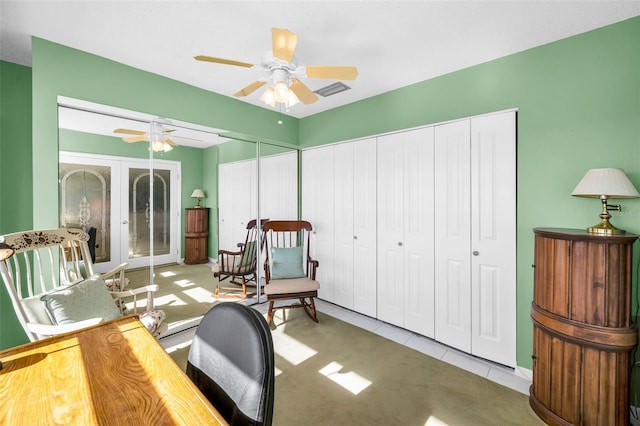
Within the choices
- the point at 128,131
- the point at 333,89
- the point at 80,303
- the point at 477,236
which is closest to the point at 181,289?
the point at 80,303

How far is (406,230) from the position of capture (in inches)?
120

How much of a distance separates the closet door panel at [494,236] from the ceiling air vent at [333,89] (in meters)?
1.42

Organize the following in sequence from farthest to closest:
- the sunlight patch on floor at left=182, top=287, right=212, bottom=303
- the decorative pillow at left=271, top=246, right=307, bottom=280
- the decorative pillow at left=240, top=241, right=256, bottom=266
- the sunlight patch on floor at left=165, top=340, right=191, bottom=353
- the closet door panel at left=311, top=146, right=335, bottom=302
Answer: the closet door panel at left=311, top=146, right=335, bottom=302 → the decorative pillow at left=240, top=241, right=256, bottom=266 → the decorative pillow at left=271, top=246, right=307, bottom=280 → the sunlight patch on floor at left=182, top=287, right=212, bottom=303 → the sunlight patch on floor at left=165, top=340, right=191, bottom=353

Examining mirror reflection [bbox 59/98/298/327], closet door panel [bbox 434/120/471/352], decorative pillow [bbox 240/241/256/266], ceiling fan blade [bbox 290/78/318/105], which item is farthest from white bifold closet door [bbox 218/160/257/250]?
closet door panel [bbox 434/120/471/352]

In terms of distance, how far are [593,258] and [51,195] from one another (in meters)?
3.94

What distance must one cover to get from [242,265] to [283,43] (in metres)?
2.78

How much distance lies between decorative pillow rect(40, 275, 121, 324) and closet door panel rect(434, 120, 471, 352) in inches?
112

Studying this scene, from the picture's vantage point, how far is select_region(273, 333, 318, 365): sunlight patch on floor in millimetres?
2544

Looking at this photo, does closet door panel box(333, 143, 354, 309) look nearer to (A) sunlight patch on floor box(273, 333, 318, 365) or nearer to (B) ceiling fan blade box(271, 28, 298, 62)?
Result: (A) sunlight patch on floor box(273, 333, 318, 365)

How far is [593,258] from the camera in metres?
1.68

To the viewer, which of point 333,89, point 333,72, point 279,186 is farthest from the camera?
point 279,186

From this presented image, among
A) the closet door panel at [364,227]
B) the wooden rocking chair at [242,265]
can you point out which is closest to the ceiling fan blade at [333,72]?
the closet door panel at [364,227]

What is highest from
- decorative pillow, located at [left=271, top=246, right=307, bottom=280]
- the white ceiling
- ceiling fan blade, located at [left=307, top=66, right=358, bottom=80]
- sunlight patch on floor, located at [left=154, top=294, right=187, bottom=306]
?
the white ceiling

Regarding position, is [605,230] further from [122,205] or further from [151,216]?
[122,205]
